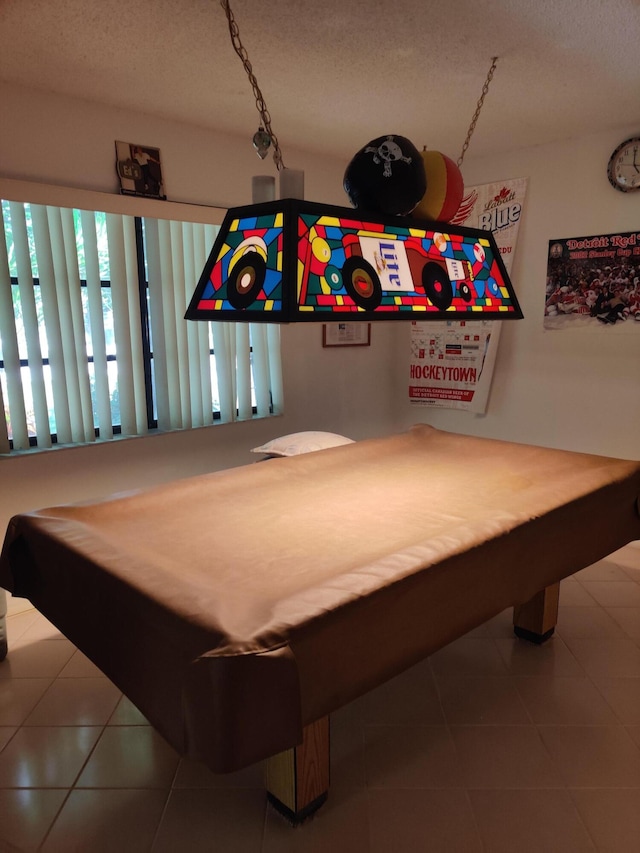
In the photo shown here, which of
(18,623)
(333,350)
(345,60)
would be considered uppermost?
(345,60)

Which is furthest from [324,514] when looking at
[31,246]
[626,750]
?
[31,246]

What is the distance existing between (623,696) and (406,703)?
81 centimetres

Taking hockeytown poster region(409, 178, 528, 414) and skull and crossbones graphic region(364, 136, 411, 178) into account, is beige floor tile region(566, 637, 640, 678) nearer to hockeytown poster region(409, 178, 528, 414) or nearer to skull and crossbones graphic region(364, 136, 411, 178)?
hockeytown poster region(409, 178, 528, 414)

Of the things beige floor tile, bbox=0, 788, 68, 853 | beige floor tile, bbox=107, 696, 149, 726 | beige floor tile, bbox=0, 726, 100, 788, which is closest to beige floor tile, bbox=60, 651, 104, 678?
beige floor tile, bbox=107, 696, 149, 726

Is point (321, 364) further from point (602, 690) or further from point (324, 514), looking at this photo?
point (602, 690)

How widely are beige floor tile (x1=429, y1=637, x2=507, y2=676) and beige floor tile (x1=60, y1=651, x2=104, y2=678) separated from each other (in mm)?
1380

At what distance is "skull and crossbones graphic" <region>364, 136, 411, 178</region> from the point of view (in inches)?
73.1

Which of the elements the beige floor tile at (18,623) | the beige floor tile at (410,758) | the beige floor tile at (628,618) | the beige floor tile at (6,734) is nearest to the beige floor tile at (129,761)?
the beige floor tile at (6,734)

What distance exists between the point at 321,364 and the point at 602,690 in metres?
2.61

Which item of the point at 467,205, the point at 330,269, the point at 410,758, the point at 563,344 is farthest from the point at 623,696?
the point at 467,205

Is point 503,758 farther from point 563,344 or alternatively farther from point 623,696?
point 563,344

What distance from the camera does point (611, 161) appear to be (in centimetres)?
343

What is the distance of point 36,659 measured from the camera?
101 inches

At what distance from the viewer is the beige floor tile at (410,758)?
6.08 ft
